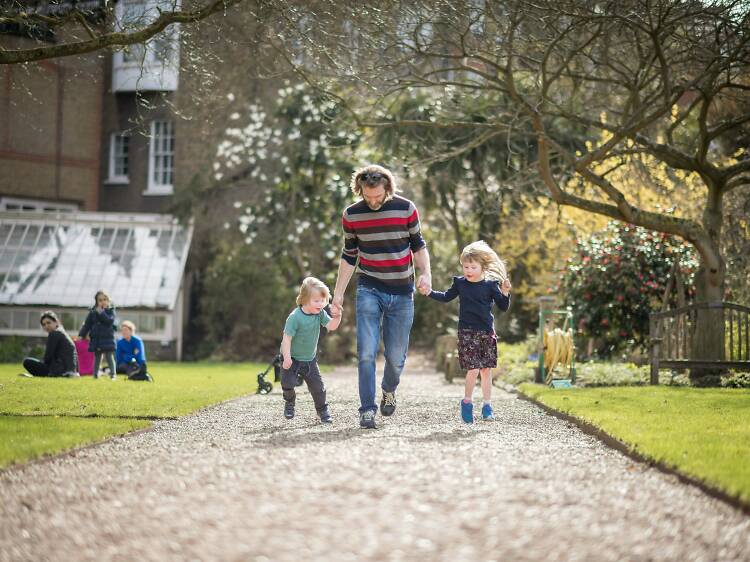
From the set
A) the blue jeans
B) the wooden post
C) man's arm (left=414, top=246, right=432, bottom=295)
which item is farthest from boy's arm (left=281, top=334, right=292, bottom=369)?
the wooden post

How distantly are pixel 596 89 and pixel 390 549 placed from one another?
1473 centimetres

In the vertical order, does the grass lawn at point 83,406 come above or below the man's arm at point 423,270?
below

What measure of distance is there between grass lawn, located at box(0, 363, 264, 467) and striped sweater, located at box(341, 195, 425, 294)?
231 cm

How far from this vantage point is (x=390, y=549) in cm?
388

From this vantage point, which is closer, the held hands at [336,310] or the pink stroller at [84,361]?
the held hands at [336,310]

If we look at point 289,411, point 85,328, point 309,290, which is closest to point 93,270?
point 85,328

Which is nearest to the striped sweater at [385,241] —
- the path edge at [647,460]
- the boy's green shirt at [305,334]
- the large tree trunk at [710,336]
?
the boy's green shirt at [305,334]

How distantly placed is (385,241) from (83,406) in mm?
3800

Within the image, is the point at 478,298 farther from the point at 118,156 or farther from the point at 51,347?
the point at 118,156

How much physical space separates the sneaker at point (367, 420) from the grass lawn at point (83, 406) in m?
1.83

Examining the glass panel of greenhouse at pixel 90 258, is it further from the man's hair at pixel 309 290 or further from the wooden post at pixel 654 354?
the man's hair at pixel 309 290

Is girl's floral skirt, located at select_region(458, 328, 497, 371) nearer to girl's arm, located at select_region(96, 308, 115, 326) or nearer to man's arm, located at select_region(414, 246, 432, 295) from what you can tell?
man's arm, located at select_region(414, 246, 432, 295)

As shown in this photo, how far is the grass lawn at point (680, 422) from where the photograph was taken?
5879 mm

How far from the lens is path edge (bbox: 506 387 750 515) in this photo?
16.5 ft
